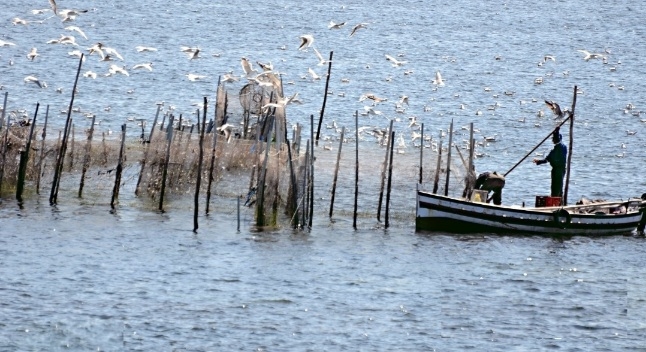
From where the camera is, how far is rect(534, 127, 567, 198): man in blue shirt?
3444cm

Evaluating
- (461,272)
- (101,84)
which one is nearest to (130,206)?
(461,272)

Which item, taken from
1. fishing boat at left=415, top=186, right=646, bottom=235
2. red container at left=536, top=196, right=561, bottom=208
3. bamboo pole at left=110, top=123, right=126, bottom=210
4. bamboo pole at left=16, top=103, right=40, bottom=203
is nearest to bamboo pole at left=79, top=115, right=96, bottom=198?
bamboo pole at left=110, top=123, right=126, bottom=210

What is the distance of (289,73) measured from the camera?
72.2m

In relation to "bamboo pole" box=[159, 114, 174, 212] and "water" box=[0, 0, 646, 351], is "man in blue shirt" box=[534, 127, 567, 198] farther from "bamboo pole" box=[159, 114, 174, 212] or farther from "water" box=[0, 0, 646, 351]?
"bamboo pole" box=[159, 114, 174, 212]

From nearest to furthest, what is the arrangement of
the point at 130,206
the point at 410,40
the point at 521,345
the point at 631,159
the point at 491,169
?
the point at 521,345 < the point at 130,206 < the point at 491,169 < the point at 631,159 < the point at 410,40

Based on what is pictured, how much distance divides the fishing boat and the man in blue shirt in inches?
25.9

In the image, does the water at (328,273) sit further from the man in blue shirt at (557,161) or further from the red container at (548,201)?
the man in blue shirt at (557,161)

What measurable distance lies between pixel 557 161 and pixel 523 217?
1.61 metres

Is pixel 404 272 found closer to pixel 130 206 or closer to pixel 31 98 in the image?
pixel 130 206

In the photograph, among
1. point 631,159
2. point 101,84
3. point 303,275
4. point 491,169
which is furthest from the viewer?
point 101,84

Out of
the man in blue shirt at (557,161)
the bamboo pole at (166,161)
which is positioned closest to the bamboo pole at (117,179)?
the bamboo pole at (166,161)

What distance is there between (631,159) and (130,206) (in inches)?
834

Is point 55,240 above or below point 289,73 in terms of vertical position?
below

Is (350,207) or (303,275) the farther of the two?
(350,207)
